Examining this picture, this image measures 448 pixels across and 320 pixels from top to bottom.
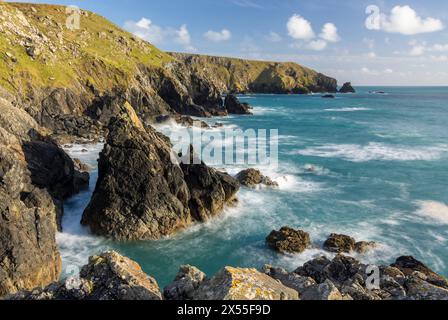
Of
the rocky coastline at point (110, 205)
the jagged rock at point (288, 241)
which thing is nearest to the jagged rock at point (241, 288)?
the rocky coastline at point (110, 205)

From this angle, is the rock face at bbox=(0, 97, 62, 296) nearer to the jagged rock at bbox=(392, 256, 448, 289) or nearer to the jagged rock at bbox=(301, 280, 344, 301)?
the jagged rock at bbox=(301, 280, 344, 301)

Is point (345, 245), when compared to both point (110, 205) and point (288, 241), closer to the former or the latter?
point (288, 241)

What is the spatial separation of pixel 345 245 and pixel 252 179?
58.3 ft

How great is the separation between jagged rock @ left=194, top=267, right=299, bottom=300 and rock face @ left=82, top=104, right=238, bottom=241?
848 inches

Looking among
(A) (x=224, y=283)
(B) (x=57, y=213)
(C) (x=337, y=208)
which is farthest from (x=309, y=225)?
(A) (x=224, y=283)

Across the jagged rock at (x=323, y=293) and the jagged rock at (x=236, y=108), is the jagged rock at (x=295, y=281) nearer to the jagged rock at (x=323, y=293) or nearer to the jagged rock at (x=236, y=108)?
the jagged rock at (x=323, y=293)

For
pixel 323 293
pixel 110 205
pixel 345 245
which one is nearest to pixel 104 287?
pixel 323 293

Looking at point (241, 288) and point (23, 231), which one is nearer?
point (241, 288)

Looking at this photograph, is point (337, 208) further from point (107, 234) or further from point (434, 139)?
point (434, 139)

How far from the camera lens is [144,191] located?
106 ft

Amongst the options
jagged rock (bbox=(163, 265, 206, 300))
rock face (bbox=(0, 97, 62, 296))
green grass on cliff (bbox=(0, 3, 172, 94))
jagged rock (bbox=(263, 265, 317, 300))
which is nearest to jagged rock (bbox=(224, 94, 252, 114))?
green grass on cliff (bbox=(0, 3, 172, 94))

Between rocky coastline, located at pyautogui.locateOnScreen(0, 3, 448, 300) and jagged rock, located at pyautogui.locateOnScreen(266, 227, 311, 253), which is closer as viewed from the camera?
rocky coastline, located at pyautogui.locateOnScreen(0, 3, 448, 300)

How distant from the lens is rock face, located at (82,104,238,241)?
102 ft

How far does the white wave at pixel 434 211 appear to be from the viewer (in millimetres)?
37250
